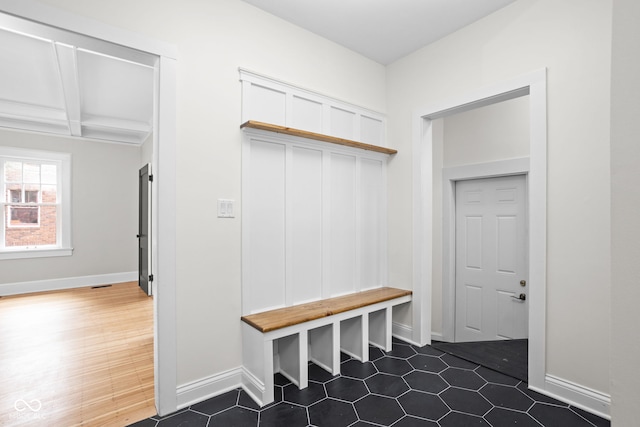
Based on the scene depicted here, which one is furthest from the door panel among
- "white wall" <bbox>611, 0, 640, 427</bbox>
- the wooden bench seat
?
"white wall" <bbox>611, 0, 640, 427</bbox>

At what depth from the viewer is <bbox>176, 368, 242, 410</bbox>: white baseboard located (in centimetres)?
206

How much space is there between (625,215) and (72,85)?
4.70m

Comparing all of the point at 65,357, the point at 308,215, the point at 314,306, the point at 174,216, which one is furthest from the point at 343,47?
the point at 65,357

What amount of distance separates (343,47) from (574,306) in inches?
108

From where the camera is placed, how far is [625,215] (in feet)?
2.34

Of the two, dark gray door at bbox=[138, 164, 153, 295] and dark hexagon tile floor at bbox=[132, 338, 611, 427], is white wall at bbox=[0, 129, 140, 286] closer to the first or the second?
dark gray door at bbox=[138, 164, 153, 295]

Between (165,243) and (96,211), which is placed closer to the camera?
Answer: (165,243)

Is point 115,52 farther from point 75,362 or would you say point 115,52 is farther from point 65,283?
point 65,283

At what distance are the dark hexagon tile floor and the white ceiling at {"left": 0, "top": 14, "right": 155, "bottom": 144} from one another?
225cm

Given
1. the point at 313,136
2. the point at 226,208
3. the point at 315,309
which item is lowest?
the point at 315,309

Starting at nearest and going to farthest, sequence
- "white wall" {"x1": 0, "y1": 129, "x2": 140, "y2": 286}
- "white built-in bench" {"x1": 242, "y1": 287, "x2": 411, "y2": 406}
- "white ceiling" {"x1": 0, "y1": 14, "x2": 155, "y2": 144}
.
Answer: "white ceiling" {"x1": 0, "y1": 14, "x2": 155, "y2": 144} < "white built-in bench" {"x1": 242, "y1": 287, "x2": 411, "y2": 406} < "white wall" {"x1": 0, "y1": 129, "x2": 140, "y2": 286}

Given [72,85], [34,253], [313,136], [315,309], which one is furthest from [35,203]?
[315,309]

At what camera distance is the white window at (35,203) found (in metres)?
5.09

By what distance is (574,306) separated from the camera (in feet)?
6.79
